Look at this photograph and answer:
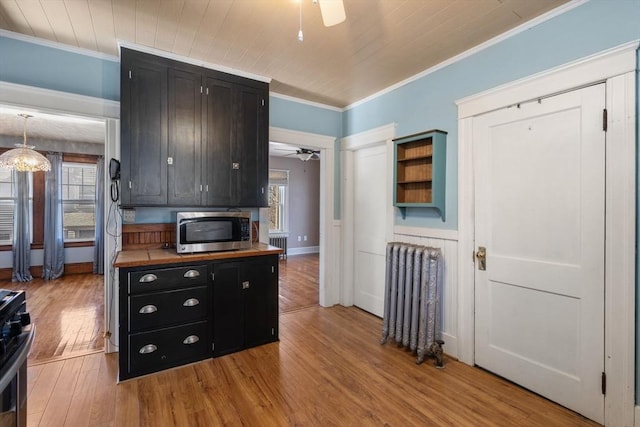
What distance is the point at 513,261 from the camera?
2.33 metres

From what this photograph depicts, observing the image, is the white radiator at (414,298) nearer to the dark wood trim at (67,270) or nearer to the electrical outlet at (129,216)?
the electrical outlet at (129,216)

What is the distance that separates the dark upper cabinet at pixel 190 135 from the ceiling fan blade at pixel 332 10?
1629 mm

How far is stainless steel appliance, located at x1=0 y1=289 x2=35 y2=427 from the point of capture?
1.03 meters

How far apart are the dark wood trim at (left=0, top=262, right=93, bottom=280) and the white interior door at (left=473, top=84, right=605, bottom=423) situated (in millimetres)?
6885

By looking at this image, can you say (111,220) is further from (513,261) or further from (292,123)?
(513,261)

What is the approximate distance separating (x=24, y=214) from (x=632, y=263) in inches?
315

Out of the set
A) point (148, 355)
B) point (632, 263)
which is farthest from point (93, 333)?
point (632, 263)

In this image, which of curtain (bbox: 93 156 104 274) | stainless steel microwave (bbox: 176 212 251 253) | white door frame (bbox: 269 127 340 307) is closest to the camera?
stainless steel microwave (bbox: 176 212 251 253)

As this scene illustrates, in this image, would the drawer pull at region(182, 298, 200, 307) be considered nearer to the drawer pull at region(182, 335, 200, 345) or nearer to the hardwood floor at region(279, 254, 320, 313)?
the drawer pull at region(182, 335, 200, 345)

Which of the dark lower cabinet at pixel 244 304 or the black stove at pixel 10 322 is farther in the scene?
the dark lower cabinet at pixel 244 304

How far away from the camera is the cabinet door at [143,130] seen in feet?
8.23

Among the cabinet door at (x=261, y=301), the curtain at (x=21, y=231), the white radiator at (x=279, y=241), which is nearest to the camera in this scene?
the cabinet door at (x=261, y=301)

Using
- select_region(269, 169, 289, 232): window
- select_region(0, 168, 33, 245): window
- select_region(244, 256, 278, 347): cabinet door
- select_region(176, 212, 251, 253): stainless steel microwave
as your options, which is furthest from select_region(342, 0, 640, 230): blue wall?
select_region(0, 168, 33, 245): window

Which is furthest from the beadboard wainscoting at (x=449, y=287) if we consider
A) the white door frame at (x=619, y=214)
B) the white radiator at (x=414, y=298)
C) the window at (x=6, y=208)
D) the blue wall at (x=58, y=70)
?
the window at (x=6, y=208)
